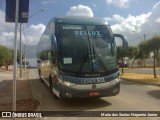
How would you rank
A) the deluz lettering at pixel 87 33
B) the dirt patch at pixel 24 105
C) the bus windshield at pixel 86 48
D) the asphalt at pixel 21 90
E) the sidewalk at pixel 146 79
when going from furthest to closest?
the sidewalk at pixel 146 79, the asphalt at pixel 21 90, the deluz lettering at pixel 87 33, the bus windshield at pixel 86 48, the dirt patch at pixel 24 105

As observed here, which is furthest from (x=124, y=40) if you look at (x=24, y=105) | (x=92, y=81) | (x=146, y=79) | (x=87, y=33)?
(x=146, y=79)

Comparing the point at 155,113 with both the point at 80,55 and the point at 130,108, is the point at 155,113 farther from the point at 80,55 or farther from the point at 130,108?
the point at 80,55

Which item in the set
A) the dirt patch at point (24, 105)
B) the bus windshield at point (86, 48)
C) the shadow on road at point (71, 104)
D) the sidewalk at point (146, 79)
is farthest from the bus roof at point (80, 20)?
the sidewalk at point (146, 79)

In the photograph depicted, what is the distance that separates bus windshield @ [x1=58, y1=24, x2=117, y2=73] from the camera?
11.0 metres

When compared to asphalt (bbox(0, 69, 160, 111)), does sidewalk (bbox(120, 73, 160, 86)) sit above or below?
above

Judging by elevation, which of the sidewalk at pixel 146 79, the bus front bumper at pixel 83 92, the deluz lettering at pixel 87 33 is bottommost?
the sidewalk at pixel 146 79

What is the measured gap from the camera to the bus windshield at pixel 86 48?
1105 centimetres

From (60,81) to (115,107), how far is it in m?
2.27

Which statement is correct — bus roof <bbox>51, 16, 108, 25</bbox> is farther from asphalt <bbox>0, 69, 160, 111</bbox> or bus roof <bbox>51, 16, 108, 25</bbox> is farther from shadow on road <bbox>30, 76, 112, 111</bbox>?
asphalt <bbox>0, 69, 160, 111</bbox>

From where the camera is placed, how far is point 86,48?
1127 centimetres

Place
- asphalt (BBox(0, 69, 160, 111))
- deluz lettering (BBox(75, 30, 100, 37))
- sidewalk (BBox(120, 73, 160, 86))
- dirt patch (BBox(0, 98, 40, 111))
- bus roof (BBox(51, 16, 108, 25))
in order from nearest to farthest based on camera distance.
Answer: dirt patch (BBox(0, 98, 40, 111)) → deluz lettering (BBox(75, 30, 100, 37)) → bus roof (BBox(51, 16, 108, 25)) → asphalt (BBox(0, 69, 160, 111)) → sidewalk (BBox(120, 73, 160, 86))

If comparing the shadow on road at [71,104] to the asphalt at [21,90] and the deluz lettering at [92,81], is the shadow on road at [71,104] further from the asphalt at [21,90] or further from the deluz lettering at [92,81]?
the deluz lettering at [92,81]

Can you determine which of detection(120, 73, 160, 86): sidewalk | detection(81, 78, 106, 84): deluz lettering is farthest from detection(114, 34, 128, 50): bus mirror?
detection(120, 73, 160, 86): sidewalk

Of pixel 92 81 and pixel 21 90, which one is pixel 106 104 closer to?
pixel 92 81
